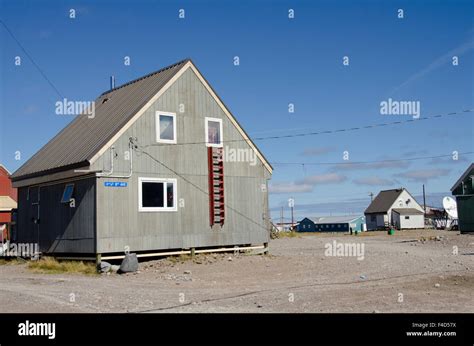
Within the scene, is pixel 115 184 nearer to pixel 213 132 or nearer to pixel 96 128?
pixel 96 128

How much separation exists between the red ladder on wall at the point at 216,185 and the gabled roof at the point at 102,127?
2.11 metres

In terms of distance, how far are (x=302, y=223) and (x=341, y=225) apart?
1149 centimetres

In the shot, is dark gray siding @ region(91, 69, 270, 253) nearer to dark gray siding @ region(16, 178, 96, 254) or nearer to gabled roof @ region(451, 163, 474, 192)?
dark gray siding @ region(16, 178, 96, 254)

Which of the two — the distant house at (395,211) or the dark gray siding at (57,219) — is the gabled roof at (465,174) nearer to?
the distant house at (395,211)

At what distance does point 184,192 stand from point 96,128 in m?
5.26

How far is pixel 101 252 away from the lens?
71.3 feet

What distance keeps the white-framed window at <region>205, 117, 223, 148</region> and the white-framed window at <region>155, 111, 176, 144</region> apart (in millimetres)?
1900

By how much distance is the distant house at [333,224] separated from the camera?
318 ft

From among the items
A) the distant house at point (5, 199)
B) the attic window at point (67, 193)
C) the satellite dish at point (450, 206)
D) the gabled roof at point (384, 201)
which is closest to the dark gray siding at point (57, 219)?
the attic window at point (67, 193)

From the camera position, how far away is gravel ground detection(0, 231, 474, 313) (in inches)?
479

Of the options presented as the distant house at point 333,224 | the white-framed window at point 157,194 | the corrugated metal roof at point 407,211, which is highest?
the white-framed window at point 157,194

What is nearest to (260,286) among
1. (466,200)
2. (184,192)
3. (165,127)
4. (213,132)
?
(184,192)
